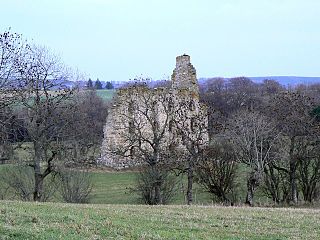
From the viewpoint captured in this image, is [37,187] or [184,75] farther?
[184,75]

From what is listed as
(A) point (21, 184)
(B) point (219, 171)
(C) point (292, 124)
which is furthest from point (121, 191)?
(C) point (292, 124)

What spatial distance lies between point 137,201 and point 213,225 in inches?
593

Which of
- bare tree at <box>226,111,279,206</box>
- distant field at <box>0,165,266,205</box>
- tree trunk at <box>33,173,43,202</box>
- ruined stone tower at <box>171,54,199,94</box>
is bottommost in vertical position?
distant field at <box>0,165,266,205</box>

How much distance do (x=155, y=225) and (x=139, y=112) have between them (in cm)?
2400

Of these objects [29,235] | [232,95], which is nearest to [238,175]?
[29,235]

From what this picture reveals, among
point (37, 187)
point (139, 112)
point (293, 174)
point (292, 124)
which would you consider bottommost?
point (37, 187)

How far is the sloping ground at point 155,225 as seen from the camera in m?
10.2

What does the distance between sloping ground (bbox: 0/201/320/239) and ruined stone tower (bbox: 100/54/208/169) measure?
1885 centimetres

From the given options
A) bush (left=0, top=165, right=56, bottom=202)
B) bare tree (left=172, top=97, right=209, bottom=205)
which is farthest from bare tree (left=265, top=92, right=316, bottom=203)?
bush (left=0, top=165, right=56, bottom=202)

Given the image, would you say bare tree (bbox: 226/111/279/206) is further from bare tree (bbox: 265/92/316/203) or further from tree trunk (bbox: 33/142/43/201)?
tree trunk (bbox: 33/142/43/201)

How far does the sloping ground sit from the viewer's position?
1018 centimetres

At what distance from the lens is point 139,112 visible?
35906mm

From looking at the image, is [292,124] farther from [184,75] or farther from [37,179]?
[37,179]

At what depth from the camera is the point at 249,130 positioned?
29.7 meters
